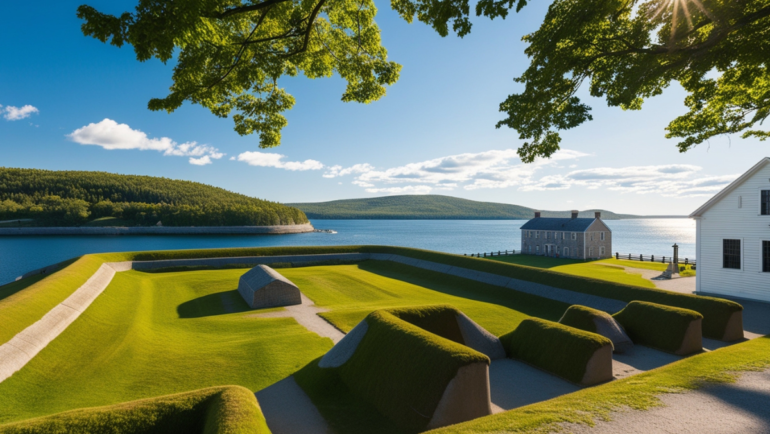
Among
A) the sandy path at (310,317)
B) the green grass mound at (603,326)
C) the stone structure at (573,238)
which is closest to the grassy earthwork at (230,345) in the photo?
the sandy path at (310,317)

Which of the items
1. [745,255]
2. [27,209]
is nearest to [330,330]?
[745,255]

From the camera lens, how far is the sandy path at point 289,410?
10234mm

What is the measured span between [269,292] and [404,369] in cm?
1608

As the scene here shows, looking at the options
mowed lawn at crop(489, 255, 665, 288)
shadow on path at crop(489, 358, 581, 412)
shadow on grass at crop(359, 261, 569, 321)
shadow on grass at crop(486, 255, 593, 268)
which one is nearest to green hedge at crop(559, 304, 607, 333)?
shadow on path at crop(489, 358, 581, 412)

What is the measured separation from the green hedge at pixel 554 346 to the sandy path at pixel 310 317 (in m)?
8.38

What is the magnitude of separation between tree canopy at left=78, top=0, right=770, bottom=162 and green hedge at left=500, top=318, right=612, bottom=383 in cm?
691

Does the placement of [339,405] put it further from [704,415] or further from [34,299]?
[34,299]

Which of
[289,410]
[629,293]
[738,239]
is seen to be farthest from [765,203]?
[289,410]

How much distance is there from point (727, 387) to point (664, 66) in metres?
9.44

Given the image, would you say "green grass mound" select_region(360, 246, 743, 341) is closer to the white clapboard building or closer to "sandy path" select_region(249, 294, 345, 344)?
the white clapboard building

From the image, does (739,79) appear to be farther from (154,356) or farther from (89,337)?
(89,337)

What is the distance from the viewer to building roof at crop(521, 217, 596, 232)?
50.4m

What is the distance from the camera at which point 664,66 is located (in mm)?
11398

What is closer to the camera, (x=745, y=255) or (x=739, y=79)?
(x=739, y=79)
